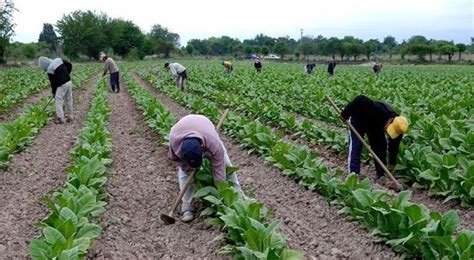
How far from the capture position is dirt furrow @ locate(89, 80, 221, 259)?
15.7 ft

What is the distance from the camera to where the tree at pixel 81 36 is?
75250 millimetres

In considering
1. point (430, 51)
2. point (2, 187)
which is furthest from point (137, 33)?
point (2, 187)

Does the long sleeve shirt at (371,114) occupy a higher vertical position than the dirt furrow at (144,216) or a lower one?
higher

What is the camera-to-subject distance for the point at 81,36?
247ft

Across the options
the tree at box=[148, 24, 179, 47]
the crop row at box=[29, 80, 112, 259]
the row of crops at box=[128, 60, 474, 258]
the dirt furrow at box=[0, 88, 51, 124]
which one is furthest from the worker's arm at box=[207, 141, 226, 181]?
the tree at box=[148, 24, 179, 47]

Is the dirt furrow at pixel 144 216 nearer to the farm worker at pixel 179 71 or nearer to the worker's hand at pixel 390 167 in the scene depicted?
the worker's hand at pixel 390 167

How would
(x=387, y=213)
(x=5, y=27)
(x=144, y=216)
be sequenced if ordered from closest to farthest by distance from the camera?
1. (x=387, y=213)
2. (x=144, y=216)
3. (x=5, y=27)

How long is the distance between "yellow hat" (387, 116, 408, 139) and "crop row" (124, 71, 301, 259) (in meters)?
2.35

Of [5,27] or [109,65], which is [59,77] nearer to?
[109,65]

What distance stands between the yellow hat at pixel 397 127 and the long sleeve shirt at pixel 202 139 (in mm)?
2472

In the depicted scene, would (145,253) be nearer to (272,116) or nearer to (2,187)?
(2,187)

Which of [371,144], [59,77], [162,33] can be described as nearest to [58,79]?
[59,77]

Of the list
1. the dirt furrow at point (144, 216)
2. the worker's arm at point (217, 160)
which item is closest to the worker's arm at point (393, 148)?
the worker's arm at point (217, 160)

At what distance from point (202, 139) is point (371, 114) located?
109 inches
